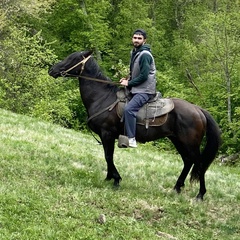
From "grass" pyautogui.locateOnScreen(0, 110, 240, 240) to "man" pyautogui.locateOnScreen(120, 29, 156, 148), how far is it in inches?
55.2

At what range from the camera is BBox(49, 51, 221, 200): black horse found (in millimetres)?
9734

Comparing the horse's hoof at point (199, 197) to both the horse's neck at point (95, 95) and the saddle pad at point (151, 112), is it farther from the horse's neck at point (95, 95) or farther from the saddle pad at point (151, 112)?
the horse's neck at point (95, 95)

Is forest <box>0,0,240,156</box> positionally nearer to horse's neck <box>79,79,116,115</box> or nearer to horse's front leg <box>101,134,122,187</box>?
horse's neck <box>79,79,116,115</box>

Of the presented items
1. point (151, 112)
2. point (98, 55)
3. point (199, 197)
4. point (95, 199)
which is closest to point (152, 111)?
point (151, 112)

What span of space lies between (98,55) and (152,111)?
31.0 metres

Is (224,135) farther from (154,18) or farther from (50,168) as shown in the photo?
(154,18)

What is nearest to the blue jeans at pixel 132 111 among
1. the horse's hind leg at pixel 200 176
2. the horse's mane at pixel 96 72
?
the horse's mane at pixel 96 72

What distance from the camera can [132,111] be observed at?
9320 millimetres

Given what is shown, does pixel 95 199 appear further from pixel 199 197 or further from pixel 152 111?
pixel 199 197

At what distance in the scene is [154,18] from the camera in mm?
49188

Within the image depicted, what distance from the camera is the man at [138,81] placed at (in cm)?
925

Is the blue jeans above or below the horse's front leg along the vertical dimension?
above

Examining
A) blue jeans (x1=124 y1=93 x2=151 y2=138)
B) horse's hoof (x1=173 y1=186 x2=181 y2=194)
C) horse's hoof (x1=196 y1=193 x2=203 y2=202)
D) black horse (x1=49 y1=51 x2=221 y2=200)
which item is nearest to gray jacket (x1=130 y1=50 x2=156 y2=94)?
blue jeans (x1=124 y1=93 x2=151 y2=138)

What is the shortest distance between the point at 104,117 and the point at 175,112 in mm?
1520
